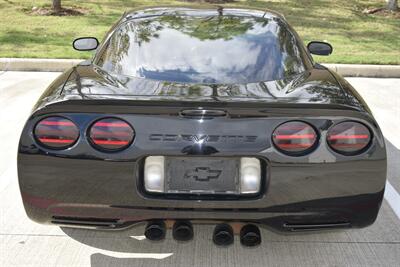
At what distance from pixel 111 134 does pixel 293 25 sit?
956 cm

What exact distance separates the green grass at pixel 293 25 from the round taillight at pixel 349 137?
5843 millimetres

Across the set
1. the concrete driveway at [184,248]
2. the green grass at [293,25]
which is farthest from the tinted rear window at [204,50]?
the green grass at [293,25]

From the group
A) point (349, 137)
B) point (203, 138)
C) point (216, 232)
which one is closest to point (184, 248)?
point (216, 232)

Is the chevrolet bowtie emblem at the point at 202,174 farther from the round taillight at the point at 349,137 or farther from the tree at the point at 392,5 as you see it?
the tree at the point at 392,5

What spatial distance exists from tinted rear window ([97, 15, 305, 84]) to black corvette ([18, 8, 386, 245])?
31cm

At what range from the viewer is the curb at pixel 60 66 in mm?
7918

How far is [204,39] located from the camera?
3520mm

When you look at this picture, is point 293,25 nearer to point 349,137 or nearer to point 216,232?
point 349,137

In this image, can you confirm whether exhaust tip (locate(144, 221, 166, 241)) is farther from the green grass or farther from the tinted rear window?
the green grass

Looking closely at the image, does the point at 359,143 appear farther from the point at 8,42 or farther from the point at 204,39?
the point at 8,42

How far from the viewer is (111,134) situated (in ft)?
8.65

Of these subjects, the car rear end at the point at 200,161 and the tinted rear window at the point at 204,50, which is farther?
the tinted rear window at the point at 204,50

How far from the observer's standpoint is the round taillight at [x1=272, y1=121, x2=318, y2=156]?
263 centimetres

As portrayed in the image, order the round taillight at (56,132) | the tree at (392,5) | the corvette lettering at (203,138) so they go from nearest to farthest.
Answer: the corvette lettering at (203,138) < the round taillight at (56,132) < the tree at (392,5)
